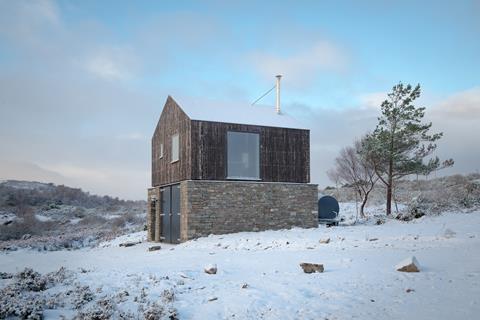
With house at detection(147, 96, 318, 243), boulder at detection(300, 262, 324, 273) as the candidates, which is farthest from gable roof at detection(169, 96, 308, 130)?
boulder at detection(300, 262, 324, 273)

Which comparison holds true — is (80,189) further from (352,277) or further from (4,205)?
(352,277)

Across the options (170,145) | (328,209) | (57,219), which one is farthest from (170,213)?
(57,219)

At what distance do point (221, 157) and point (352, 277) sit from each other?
41.9 feet

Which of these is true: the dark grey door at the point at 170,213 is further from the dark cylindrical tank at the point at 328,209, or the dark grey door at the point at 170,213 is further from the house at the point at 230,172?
the dark cylindrical tank at the point at 328,209

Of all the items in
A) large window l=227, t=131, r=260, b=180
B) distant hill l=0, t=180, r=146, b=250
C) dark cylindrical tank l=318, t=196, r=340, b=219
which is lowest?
distant hill l=0, t=180, r=146, b=250

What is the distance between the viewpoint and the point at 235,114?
2358cm

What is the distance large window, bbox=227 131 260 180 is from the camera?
2258 cm

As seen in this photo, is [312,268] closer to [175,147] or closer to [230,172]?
[230,172]

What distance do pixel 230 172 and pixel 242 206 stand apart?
1800mm

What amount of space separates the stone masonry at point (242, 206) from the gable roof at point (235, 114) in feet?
10.5

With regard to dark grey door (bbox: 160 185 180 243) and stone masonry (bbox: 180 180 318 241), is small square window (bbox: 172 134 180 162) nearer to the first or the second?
dark grey door (bbox: 160 185 180 243)

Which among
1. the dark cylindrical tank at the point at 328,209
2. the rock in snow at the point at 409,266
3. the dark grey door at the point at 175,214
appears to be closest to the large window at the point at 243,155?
the dark grey door at the point at 175,214

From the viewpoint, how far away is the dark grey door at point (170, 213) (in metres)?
23.1

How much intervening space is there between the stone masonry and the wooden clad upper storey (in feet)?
1.48
